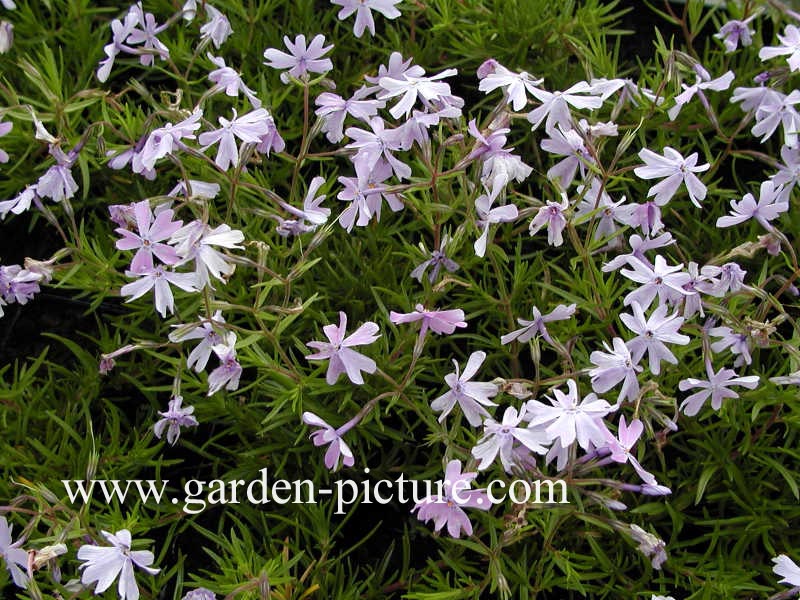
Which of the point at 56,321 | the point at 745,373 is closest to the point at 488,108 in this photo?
the point at 745,373

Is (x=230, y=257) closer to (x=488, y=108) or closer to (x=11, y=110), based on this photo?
(x=11, y=110)

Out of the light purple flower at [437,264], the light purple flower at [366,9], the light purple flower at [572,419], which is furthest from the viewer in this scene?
the light purple flower at [366,9]

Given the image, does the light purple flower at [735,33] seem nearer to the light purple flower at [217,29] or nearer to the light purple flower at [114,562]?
the light purple flower at [217,29]

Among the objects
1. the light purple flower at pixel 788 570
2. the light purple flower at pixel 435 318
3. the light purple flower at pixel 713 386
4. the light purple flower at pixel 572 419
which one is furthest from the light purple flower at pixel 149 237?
the light purple flower at pixel 788 570

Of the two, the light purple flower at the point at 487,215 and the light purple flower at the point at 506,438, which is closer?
the light purple flower at the point at 506,438

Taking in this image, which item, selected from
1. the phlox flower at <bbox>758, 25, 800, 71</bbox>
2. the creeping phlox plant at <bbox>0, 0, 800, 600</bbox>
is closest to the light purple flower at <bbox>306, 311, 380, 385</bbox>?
the creeping phlox plant at <bbox>0, 0, 800, 600</bbox>

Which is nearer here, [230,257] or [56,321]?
[230,257]

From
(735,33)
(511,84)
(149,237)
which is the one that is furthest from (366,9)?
(735,33)
